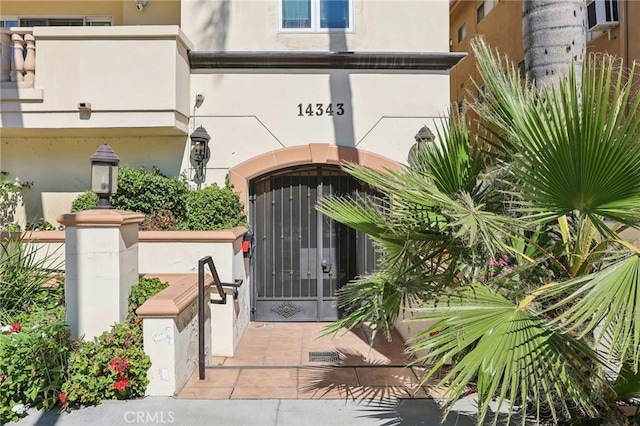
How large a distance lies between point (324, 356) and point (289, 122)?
4078 mm

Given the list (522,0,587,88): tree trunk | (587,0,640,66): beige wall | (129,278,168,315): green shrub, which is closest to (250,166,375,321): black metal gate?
(129,278,168,315): green shrub

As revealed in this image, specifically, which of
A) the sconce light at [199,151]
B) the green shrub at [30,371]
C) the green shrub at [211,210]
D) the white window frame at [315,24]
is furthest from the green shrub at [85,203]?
the white window frame at [315,24]

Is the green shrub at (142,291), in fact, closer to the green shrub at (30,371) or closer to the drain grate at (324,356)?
the green shrub at (30,371)

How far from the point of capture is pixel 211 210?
23.3ft

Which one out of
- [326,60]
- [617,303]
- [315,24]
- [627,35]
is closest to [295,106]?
[326,60]

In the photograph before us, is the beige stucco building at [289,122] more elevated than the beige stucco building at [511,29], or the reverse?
the beige stucco building at [511,29]

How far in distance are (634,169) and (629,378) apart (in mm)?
1604

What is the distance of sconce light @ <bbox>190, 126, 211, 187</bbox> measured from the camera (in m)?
7.50

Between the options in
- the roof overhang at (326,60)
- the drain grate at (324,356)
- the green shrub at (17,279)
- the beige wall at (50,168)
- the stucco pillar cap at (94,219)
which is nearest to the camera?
the stucco pillar cap at (94,219)

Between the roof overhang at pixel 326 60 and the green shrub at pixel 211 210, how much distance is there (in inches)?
91.2

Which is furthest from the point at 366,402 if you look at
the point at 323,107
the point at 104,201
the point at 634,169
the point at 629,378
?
the point at 323,107
